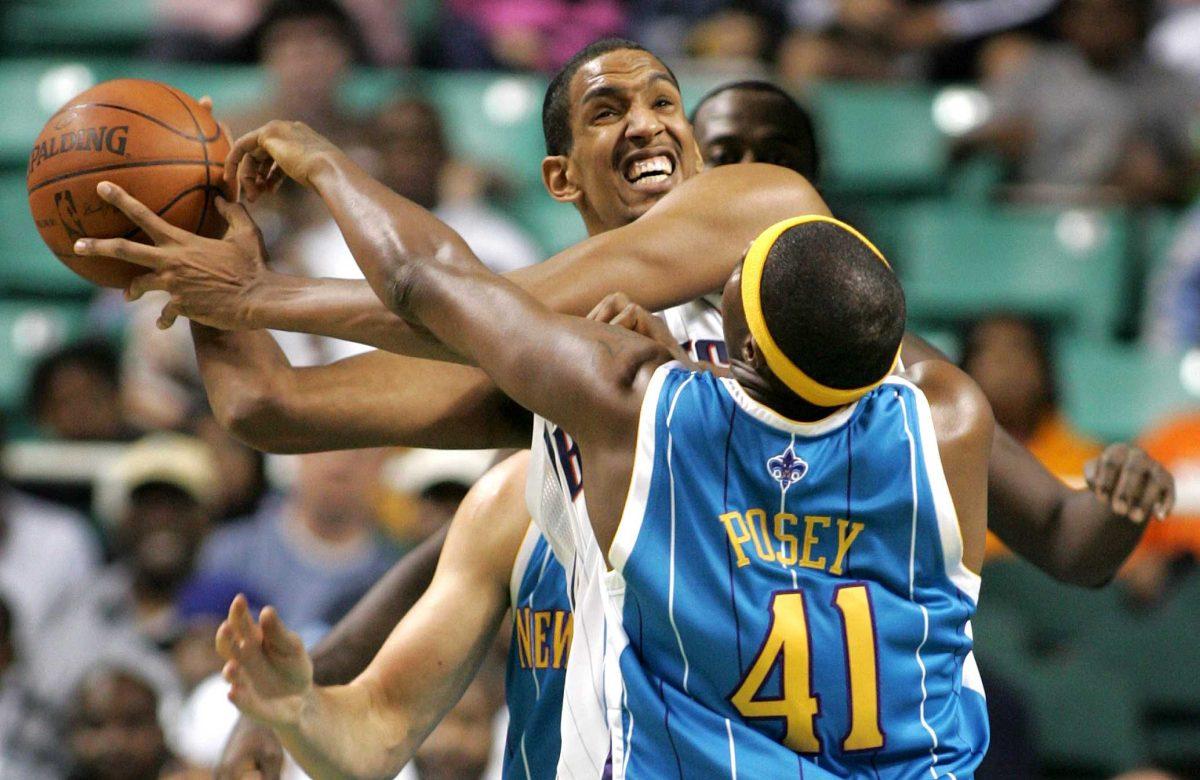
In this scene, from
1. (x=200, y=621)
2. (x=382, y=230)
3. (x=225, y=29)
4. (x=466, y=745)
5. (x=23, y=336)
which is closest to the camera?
(x=382, y=230)

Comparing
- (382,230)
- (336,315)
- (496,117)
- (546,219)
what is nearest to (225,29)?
(496,117)

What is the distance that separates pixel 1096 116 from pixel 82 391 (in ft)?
15.8

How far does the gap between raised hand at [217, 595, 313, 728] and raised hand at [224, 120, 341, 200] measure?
83 centimetres

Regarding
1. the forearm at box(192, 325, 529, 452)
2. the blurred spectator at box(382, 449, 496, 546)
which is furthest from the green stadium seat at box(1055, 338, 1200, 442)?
the forearm at box(192, 325, 529, 452)

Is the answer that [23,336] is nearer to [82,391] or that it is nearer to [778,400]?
[82,391]

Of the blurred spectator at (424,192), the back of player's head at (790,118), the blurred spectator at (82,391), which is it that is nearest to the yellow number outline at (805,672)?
the back of player's head at (790,118)

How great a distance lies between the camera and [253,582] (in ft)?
21.9

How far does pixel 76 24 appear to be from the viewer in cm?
923

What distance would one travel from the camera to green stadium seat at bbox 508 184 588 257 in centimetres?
819

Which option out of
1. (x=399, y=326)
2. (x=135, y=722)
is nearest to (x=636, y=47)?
(x=399, y=326)

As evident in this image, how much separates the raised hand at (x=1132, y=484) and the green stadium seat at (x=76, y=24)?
6.73 meters

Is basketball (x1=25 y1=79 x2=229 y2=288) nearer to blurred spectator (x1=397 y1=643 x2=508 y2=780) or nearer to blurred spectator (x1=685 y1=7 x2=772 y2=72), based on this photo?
blurred spectator (x1=397 y1=643 x2=508 y2=780)

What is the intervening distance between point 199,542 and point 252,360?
3.56 metres

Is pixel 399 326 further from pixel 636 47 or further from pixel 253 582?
pixel 253 582
